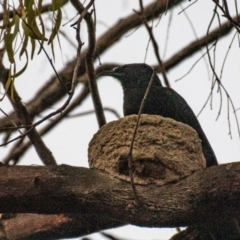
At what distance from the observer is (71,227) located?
532cm

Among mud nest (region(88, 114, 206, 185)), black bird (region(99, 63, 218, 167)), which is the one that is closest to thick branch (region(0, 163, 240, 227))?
mud nest (region(88, 114, 206, 185))

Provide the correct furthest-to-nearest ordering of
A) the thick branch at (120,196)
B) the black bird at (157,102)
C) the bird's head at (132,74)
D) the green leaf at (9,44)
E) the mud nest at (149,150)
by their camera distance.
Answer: the bird's head at (132,74)
the black bird at (157,102)
the mud nest at (149,150)
the thick branch at (120,196)
the green leaf at (9,44)

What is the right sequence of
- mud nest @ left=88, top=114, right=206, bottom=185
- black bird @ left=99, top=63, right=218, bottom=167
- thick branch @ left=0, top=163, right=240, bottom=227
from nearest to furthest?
thick branch @ left=0, top=163, right=240, bottom=227, mud nest @ left=88, top=114, right=206, bottom=185, black bird @ left=99, top=63, right=218, bottom=167

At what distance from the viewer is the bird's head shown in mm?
6852

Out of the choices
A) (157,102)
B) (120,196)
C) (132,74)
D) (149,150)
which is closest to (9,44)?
(120,196)

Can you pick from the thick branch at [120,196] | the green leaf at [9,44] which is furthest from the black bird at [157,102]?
the green leaf at [9,44]

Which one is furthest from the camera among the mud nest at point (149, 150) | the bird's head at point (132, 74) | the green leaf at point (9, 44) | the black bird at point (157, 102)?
the bird's head at point (132, 74)

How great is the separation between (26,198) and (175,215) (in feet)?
2.90

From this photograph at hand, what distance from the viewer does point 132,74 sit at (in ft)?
22.9

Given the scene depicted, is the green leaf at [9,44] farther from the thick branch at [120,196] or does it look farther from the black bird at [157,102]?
the black bird at [157,102]

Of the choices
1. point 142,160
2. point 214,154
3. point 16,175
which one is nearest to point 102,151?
point 142,160

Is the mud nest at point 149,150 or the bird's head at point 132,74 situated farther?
the bird's head at point 132,74

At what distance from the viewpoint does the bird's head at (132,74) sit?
6852mm

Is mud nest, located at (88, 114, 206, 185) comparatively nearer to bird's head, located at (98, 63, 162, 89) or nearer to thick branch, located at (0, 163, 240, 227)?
thick branch, located at (0, 163, 240, 227)
